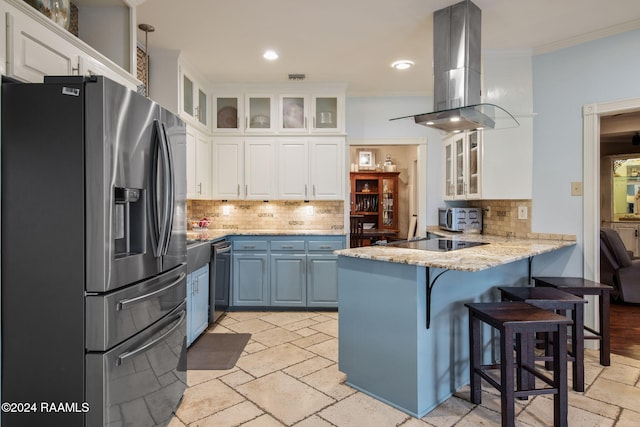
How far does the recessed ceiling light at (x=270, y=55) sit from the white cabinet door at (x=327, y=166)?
3.66 feet

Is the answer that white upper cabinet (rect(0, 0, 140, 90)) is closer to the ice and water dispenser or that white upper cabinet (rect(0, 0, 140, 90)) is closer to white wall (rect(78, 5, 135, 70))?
white wall (rect(78, 5, 135, 70))

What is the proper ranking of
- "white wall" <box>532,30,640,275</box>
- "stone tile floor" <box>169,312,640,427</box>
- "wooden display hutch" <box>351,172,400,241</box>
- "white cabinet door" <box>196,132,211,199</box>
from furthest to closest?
"wooden display hutch" <box>351,172,400,241</box> → "white cabinet door" <box>196,132,211,199</box> → "white wall" <box>532,30,640,275</box> → "stone tile floor" <box>169,312,640,427</box>

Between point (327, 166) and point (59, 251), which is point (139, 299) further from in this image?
point (327, 166)

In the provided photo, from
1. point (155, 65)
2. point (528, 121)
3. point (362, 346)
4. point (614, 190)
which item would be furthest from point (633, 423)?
point (614, 190)

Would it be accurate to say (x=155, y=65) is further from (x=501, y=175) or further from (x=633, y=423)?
(x=633, y=423)

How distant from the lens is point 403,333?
2.22m

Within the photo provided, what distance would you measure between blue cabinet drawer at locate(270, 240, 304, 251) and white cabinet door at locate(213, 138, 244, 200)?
0.76 metres

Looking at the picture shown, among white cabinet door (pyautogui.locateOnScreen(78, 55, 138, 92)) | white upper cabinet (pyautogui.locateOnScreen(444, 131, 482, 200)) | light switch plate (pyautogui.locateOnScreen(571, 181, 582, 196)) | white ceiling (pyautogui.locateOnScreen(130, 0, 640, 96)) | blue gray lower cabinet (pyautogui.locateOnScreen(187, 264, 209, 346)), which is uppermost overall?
white ceiling (pyautogui.locateOnScreen(130, 0, 640, 96))

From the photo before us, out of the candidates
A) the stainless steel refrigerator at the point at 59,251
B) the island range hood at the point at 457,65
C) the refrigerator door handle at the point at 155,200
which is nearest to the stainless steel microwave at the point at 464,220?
the island range hood at the point at 457,65

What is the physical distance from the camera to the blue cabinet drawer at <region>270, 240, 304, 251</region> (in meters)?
4.29

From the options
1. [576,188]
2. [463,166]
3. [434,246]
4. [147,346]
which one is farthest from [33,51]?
[576,188]

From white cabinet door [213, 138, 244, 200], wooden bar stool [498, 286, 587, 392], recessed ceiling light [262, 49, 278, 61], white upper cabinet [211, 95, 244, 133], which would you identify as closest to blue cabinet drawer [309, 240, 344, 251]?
white cabinet door [213, 138, 244, 200]

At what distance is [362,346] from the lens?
246cm

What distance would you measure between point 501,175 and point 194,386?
3.11 metres
